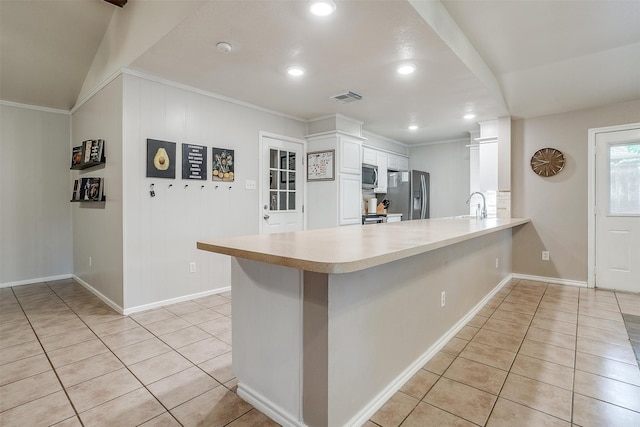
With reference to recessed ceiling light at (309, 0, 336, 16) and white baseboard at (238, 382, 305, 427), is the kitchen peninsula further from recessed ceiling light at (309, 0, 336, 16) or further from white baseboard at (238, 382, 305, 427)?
recessed ceiling light at (309, 0, 336, 16)

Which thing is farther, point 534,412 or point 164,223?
point 164,223

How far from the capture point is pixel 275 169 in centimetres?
435

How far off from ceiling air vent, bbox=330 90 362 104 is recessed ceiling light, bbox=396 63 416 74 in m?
0.72

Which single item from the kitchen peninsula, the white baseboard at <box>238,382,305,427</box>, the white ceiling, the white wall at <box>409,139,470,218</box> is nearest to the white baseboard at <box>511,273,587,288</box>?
the white wall at <box>409,139,470,218</box>

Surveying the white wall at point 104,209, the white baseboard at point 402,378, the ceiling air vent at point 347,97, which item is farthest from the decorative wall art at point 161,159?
the white baseboard at point 402,378

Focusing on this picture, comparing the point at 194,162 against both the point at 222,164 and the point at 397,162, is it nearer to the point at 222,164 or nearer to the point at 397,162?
the point at 222,164

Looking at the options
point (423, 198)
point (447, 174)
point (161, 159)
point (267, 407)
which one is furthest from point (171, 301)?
point (447, 174)

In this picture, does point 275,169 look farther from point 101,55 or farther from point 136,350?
point 136,350

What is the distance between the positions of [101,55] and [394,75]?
3137mm

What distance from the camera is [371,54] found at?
2.60 metres

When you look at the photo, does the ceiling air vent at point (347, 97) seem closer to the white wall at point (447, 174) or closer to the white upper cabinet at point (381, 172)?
the white upper cabinet at point (381, 172)

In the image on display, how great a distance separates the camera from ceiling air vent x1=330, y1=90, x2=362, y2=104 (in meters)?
3.54

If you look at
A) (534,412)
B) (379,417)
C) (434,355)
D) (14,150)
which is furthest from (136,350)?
(14,150)

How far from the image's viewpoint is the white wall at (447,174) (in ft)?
19.8
